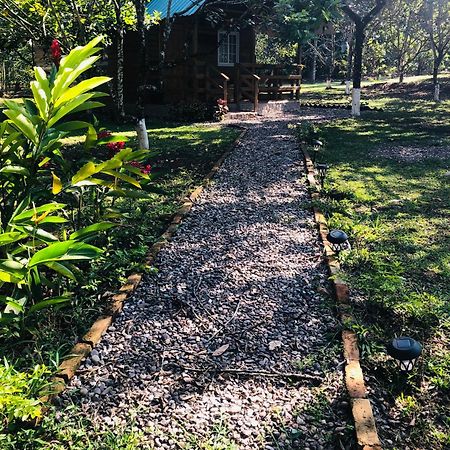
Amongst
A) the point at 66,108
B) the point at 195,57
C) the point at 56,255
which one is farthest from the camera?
the point at 195,57

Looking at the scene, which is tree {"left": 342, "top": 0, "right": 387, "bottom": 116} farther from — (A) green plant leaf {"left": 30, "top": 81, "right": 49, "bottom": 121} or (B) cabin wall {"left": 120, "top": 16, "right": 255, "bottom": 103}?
(A) green plant leaf {"left": 30, "top": 81, "right": 49, "bottom": 121}

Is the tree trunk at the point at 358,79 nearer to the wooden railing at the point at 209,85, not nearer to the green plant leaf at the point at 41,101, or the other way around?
the wooden railing at the point at 209,85

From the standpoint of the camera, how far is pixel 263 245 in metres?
4.66

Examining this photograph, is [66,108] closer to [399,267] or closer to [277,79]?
[399,267]

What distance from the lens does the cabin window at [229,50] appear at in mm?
17781

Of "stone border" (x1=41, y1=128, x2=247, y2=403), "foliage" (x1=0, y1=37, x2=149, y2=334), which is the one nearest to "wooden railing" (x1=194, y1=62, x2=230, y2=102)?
"stone border" (x1=41, y1=128, x2=247, y2=403)

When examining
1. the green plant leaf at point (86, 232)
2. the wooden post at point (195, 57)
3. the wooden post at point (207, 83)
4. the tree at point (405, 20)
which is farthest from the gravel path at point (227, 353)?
the tree at point (405, 20)

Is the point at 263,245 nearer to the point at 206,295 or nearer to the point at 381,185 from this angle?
the point at 206,295

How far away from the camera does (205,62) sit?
1491 centimetres

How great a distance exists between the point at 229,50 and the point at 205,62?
11.5 feet

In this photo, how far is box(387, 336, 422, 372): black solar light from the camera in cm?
257

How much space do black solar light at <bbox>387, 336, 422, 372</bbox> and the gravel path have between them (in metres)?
0.35

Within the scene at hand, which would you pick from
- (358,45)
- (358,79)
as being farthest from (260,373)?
(358,45)

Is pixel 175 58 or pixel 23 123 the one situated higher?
pixel 175 58
